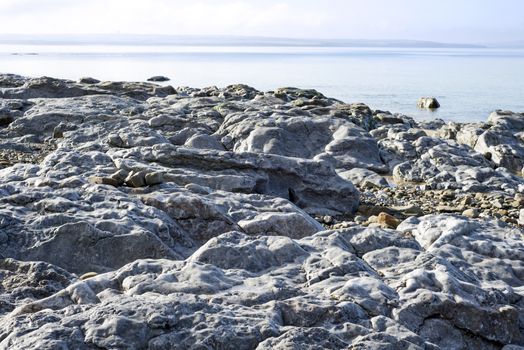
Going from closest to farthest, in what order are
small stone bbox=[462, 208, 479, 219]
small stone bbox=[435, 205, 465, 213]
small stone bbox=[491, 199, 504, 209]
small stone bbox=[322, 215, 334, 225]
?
small stone bbox=[322, 215, 334, 225], small stone bbox=[462, 208, 479, 219], small stone bbox=[435, 205, 465, 213], small stone bbox=[491, 199, 504, 209]

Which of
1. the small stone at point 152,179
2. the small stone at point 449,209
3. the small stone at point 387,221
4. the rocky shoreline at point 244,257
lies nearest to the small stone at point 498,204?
the rocky shoreline at point 244,257

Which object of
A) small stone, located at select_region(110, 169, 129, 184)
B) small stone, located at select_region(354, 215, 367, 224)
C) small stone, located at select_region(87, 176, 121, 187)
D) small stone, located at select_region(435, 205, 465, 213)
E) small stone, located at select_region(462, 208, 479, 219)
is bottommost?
small stone, located at select_region(435, 205, 465, 213)

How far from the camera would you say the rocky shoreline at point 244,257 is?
403 centimetres

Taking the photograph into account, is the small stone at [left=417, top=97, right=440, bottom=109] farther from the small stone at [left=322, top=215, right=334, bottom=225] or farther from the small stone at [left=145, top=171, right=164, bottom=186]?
the small stone at [left=145, top=171, right=164, bottom=186]

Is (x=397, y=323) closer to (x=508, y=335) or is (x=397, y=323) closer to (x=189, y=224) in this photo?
(x=508, y=335)

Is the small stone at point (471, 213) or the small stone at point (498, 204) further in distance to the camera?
the small stone at point (498, 204)

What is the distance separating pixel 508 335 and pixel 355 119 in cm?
1968

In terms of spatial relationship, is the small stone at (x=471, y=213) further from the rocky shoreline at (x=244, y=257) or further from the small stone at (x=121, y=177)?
the small stone at (x=121, y=177)

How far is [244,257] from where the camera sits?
5.52 m

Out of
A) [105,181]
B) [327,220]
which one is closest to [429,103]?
[327,220]

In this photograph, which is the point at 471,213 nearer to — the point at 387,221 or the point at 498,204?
the point at 498,204

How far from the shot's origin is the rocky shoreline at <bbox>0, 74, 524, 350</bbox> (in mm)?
4031

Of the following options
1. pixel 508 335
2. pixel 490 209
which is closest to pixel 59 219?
pixel 508 335

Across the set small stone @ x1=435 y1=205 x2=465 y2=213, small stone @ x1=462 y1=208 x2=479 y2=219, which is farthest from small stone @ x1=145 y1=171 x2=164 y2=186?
small stone @ x1=435 y1=205 x2=465 y2=213
